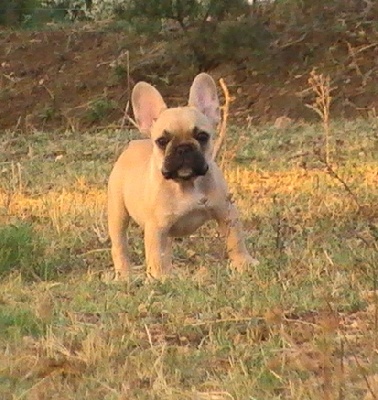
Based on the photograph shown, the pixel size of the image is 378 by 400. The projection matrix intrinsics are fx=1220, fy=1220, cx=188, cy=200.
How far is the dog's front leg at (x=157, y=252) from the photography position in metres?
6.06

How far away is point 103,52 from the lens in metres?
20.5

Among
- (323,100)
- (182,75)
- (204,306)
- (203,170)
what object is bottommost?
(182,75)

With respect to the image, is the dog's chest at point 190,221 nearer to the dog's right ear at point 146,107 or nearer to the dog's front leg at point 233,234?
the dog's front leg at point 233,234

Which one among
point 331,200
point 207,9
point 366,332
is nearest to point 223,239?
A: point 331,200

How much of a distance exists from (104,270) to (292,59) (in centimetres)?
1212

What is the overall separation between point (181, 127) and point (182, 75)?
12305 mm

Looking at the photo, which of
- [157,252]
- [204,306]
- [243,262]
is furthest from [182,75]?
[204,306]

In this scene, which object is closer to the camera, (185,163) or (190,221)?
(185,163)

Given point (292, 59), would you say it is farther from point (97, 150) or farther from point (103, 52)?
point (97, 150)

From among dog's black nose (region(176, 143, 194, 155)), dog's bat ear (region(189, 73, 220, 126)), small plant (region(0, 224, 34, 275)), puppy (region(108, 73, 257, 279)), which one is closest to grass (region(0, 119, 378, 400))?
small plant (region(0, 224, 34, 275))

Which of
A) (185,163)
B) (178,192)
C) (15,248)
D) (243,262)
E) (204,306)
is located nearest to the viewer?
(204,306)

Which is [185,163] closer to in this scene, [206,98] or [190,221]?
[190,221]

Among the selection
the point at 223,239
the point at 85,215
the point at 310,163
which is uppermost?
the point at 223,239

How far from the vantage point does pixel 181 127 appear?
6.29 m
